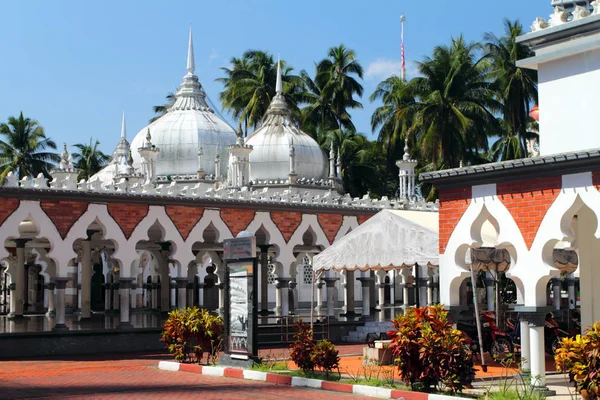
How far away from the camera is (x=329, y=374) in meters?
15.5

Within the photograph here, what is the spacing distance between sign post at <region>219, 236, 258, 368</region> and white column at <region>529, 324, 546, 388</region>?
5.47 meters

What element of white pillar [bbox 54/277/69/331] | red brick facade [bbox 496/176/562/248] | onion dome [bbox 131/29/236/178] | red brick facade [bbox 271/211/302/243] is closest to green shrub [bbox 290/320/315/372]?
red brick facade [bbox 496/176/562/248]

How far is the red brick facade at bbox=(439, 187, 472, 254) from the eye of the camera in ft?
49.1

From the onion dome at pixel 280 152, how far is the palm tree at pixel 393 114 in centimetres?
459

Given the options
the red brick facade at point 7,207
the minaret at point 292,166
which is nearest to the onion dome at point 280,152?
the minaret at point 292,166

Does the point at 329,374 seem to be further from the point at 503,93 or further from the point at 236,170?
the point at 503,93

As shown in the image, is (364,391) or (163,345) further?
(163,345)

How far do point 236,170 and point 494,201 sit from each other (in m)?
25.4

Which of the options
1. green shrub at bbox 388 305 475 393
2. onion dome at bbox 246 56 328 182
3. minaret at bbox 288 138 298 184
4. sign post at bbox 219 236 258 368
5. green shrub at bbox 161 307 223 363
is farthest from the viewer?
onion dome at bbox 246 56 328 182

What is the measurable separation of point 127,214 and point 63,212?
72.3 inches

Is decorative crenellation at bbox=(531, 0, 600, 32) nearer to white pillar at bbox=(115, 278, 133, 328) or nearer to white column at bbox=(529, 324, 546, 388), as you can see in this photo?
white column at bbox=(529, 324, 546, 388)

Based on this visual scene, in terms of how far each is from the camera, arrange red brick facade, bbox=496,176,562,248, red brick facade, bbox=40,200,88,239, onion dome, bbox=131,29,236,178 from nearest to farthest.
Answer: red brick facade, bbox=496,176,562,248 → red brick facade, bbox=40,200,88,239 → onion dome, bbox=131,29,236,178

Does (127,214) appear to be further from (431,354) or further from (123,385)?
(431,354)

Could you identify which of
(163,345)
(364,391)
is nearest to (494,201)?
(364,391)
